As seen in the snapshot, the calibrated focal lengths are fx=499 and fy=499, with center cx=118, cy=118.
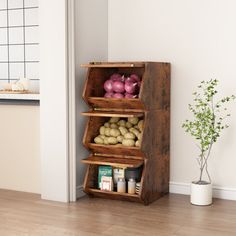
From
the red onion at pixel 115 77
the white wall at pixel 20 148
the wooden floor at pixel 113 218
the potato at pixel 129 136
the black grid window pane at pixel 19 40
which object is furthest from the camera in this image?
the black grid window pane at pixel 19 40

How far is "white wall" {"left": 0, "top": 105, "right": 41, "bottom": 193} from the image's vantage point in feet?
13.5

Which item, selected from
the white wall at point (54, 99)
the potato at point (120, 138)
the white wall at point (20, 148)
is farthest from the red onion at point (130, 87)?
the white wall at point (20, 148)

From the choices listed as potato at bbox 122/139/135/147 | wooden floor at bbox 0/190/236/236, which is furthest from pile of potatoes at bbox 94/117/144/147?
wooden floor at bbox 0/190/236/236

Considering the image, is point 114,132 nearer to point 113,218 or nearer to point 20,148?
point 113,218

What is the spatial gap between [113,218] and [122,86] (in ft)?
3.28

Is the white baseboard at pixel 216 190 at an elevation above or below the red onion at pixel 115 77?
below

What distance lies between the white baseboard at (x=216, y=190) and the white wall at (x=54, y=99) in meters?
0.92

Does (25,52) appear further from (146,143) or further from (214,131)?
(214,131)

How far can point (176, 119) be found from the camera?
411 centimetres

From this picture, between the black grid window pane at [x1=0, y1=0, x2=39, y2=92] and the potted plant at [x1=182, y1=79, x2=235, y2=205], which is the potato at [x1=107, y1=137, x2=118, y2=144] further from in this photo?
the black grid window pane at [x1=0, y1=0, x2=39, y2=92]

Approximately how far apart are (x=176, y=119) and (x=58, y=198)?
3.77 feet

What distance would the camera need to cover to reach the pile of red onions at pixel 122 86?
3750 millimetres

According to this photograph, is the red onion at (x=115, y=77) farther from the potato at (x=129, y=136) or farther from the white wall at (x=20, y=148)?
the white wall at (x=20, y=148)

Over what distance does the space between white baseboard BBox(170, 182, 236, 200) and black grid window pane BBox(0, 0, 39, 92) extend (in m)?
1.61
